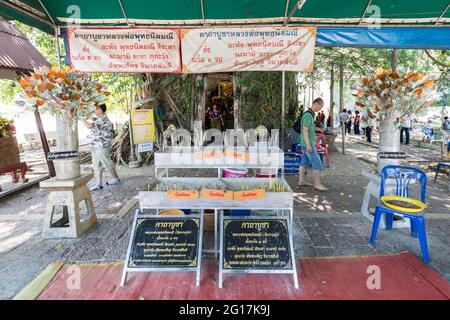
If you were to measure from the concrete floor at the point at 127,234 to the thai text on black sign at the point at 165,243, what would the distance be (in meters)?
0.63

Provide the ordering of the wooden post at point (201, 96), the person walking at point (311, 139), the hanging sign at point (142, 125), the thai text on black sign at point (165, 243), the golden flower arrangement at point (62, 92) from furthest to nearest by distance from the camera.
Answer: the wooden post at point (201, 96)
the hanging sign at point (142, 125)
the person walking at point (311, 139)
the golden flower arrangement at point (62, 92)
the thai text on black sign at point (165, 243)

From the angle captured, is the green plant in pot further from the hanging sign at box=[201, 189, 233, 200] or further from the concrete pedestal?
the hanging sign at box=[201, 189, 233, 200]

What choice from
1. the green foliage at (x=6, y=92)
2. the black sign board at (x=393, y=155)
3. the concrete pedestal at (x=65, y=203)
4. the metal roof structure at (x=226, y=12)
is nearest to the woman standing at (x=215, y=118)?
the metal roof structure at (x=226, y=12)

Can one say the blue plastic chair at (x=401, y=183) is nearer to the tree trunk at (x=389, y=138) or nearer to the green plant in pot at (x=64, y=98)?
the tree trunk at (x=389, y=138)

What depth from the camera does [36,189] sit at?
6086 mm

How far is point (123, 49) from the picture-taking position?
4387mm

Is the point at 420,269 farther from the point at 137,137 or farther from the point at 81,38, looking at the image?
the point at 137,137

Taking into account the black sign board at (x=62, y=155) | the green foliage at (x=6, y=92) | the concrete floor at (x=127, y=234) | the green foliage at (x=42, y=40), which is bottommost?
the concrete floor at (x=127, y=234)

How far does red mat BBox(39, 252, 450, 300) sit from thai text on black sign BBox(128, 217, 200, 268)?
22cm

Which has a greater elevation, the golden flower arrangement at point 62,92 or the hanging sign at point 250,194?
the golden flower arrangement at point 62,92

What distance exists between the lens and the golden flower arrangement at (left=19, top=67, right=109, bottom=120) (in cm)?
325

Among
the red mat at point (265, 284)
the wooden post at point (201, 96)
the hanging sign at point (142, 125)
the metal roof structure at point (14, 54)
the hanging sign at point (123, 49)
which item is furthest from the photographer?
the wooden post at point (201, 96)

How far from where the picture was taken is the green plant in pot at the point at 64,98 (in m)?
3.26
